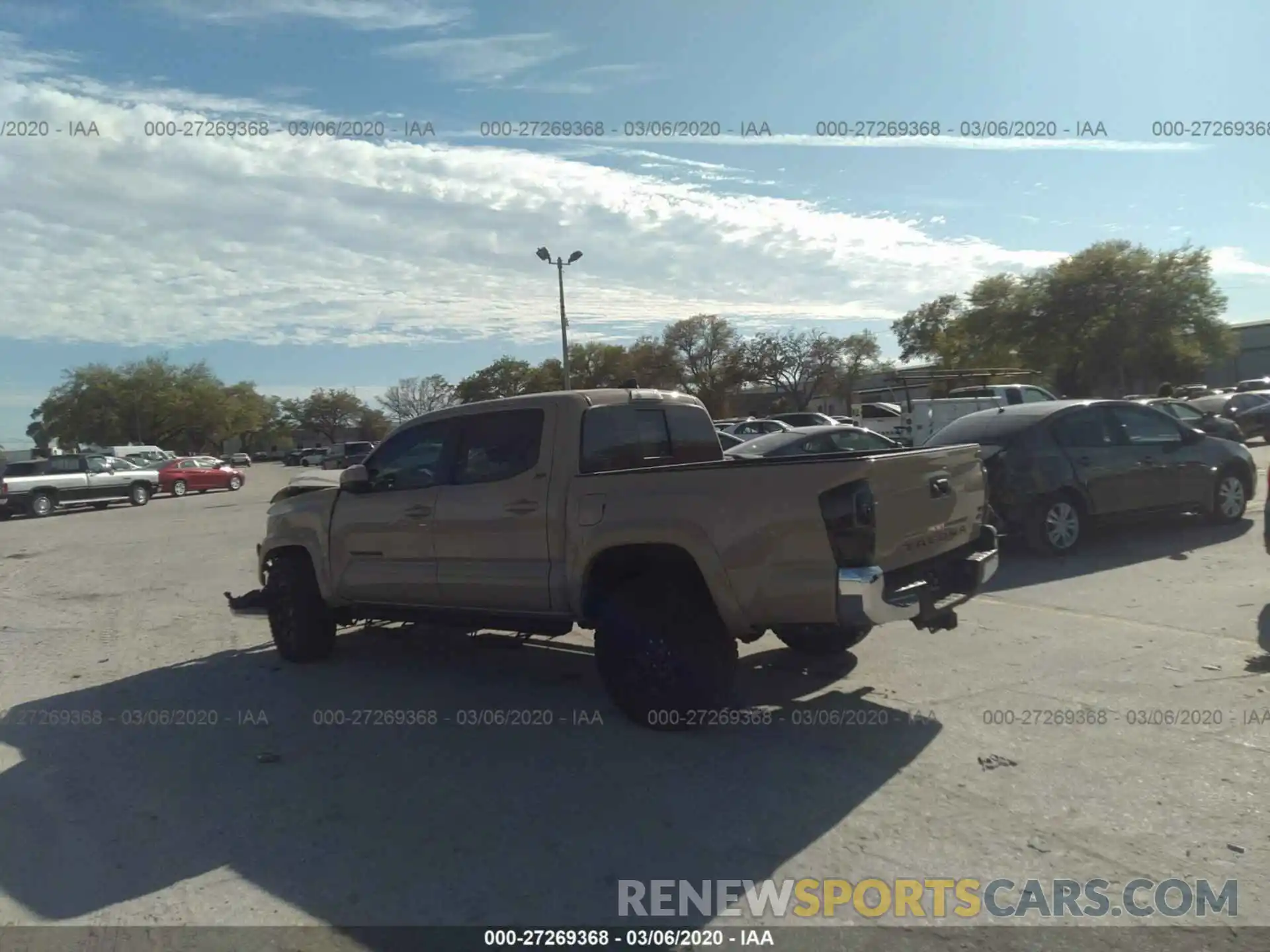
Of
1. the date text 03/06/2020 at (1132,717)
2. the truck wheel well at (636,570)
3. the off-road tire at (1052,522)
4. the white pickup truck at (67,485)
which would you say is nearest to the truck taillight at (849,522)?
the truck wheel well at (636,570)

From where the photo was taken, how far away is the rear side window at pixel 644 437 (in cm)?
625

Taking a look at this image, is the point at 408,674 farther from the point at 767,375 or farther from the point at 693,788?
the point at 767,375

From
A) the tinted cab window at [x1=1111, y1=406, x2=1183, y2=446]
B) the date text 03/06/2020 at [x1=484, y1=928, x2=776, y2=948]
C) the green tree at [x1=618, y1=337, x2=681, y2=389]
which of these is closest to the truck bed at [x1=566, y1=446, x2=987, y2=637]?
the date text 03/06/2020 at [x1=484, y1=928, x2=776, y2=948]

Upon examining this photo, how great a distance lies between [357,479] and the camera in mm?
7199

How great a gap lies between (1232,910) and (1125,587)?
5.85 meters

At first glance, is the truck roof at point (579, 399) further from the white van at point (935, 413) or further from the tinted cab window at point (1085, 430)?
the white van at point (935, 413)

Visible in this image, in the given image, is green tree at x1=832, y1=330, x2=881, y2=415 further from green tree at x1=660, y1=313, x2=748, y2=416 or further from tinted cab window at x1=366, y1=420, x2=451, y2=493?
tinted cab window at x1=366, y1=420, x2=451, y2=493

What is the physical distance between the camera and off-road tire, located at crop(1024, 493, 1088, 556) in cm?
1027

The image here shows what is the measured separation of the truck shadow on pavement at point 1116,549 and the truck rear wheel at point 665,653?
468cm

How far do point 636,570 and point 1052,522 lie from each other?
6.34 m

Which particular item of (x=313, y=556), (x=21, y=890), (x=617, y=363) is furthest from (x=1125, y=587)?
(x=617, y=363)

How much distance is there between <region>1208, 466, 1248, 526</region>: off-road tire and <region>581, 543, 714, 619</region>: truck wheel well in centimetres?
874

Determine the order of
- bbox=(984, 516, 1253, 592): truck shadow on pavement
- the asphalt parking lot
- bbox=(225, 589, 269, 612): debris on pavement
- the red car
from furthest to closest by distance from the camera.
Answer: the red car, bbox=(984, 516, 1253, 592): truck shadow on pavement, bbox=(225, 589, 269, 612): debris on pavement, the asphalt parking lot

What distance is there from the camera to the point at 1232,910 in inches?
140
